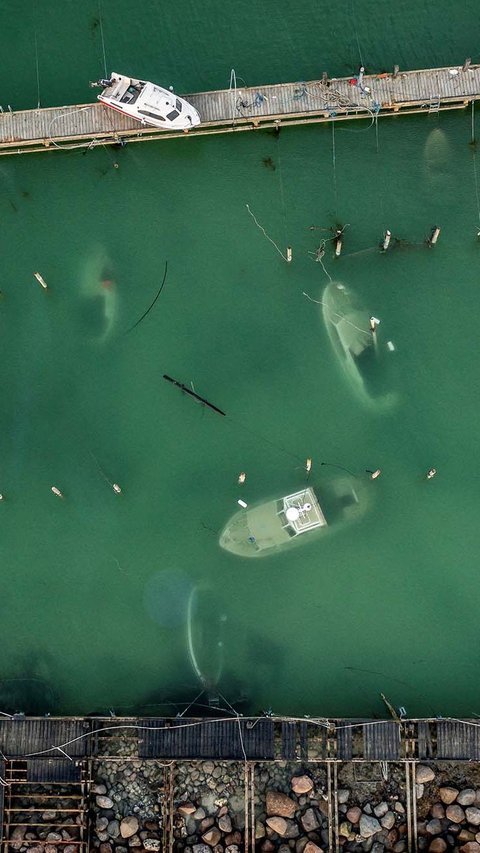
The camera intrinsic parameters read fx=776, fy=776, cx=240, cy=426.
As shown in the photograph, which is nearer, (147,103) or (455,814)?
(455,814)

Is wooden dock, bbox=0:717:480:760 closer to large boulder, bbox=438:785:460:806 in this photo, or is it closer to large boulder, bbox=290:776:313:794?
large boulder, bbox=290:776:313:794

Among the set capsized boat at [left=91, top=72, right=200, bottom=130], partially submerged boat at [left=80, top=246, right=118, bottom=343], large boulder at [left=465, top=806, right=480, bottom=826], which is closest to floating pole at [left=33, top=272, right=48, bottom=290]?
partially submerged boat at [left=80, top=246, right=118, bottom=343]

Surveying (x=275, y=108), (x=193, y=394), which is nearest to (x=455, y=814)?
(x=193, y=394)

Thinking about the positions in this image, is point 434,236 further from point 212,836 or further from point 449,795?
point 212,836

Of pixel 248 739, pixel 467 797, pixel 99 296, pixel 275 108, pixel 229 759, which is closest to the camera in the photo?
pixel 229 759

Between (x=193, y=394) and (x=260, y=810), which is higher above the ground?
(x=193, y=394)

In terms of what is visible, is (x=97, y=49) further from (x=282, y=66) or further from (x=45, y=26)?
(x=282, y=66)
